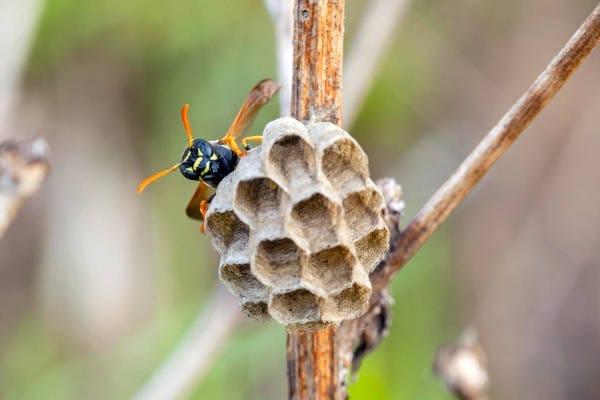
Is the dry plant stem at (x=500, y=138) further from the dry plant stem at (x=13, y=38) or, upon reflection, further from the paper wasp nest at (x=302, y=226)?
the dry plant stem at (x=13, y=38)

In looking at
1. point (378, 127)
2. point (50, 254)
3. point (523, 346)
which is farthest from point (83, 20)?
point (523, 346)

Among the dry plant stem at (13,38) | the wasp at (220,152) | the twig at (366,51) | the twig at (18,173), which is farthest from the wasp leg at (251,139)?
the dry plant stem at (13,38)

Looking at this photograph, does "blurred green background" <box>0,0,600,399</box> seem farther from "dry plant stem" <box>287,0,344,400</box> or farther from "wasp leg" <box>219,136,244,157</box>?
"dry plant stem" <box>287,0,344,400</box>

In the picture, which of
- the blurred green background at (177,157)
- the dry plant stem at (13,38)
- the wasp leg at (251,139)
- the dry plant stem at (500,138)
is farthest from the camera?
the blurred green background at (177,157)

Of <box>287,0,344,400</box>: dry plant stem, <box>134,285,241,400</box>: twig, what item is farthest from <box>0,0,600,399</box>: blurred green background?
<box>287,0,344,400</box>: dry plant stem

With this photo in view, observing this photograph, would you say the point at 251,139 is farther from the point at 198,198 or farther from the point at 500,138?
the point at 500,138

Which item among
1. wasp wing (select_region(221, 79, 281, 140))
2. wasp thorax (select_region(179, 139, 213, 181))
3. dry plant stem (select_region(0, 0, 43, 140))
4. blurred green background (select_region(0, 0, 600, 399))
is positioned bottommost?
blurred green background (select_region(0, 0, 600, 399))

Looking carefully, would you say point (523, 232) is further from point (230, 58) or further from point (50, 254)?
point (50, 254)
